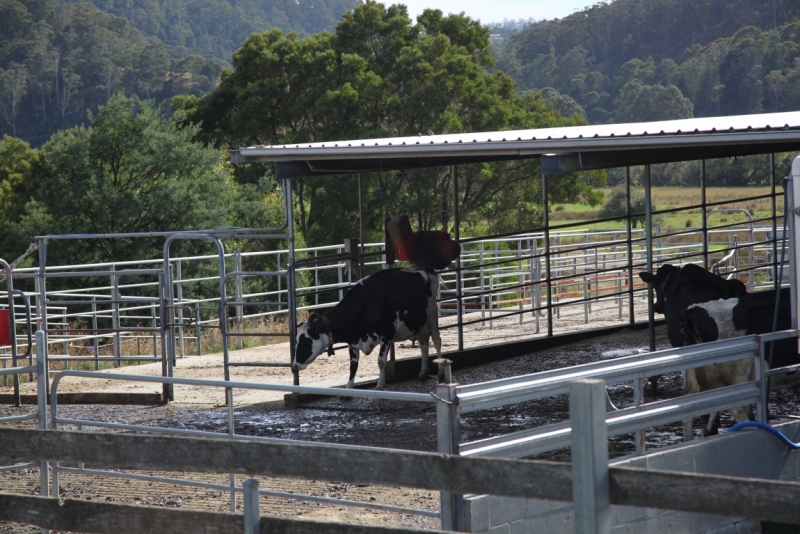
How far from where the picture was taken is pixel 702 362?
17.3ft

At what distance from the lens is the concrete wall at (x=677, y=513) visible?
4.37 meters

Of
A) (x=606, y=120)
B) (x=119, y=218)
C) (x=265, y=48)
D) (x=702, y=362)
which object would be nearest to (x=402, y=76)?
(x=265, y=48)

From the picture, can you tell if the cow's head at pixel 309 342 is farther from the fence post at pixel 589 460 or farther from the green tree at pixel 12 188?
the green tree at pixel 12 188

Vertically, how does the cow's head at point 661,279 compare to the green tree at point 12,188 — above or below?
below

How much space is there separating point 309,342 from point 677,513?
17.2 feet

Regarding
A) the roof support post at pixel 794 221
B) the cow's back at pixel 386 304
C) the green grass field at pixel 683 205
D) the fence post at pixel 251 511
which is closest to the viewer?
the fence post at pixel 251 511

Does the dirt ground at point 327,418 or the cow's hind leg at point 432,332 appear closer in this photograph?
the dirt ground at point 327,418

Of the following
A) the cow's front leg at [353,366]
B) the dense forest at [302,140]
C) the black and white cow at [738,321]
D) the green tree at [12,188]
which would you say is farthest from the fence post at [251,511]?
the green tree at [12,188]

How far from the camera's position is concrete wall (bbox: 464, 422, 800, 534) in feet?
14.3

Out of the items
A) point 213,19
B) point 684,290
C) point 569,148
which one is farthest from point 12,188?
point 213,19

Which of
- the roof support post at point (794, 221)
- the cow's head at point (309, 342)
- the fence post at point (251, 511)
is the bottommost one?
the cow's head at point (309, 342)

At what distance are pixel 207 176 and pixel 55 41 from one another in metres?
97.9

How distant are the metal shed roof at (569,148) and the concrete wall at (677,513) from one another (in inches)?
86.1

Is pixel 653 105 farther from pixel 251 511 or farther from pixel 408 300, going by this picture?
pixel 251 511
